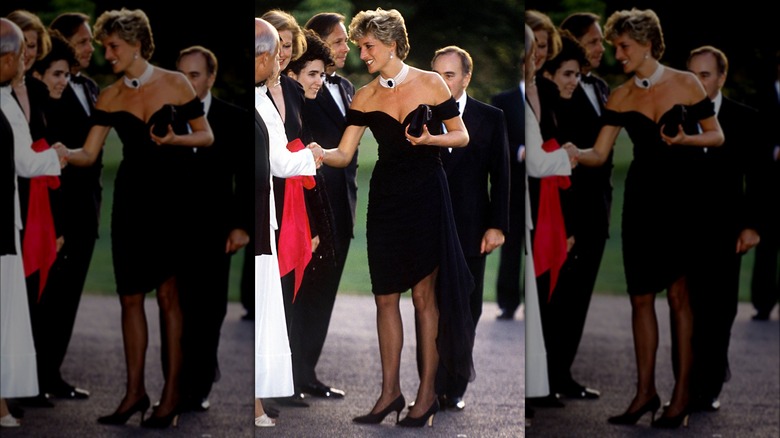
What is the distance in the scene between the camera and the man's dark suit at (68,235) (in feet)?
16.9

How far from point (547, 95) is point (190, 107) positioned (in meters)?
1.77

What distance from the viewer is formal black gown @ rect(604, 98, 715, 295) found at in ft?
16.7

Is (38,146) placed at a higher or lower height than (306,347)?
higher

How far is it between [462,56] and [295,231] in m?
1.10

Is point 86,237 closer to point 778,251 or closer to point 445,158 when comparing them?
point 445,158

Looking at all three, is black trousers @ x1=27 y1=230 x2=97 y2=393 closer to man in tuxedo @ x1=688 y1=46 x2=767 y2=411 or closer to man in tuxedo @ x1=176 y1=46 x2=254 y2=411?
man in tuxedo @ x1=176 y1=46 x2=254 y2=411

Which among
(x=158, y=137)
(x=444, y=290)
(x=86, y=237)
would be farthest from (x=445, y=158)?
(x=86, y=237)

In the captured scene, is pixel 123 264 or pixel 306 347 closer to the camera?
pixel 306 347

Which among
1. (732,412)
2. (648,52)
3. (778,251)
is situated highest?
(648,52)

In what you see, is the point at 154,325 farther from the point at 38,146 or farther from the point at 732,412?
the point at 732,412

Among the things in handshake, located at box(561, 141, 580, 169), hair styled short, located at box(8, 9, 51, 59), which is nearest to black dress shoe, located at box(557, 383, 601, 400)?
handshake, located at box(561, 141, 580, 169)

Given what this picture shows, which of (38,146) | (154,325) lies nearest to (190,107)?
(38,146)

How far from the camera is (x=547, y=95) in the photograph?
522 cm

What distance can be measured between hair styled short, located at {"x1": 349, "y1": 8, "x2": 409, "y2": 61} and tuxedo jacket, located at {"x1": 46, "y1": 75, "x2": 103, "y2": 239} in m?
1.42
